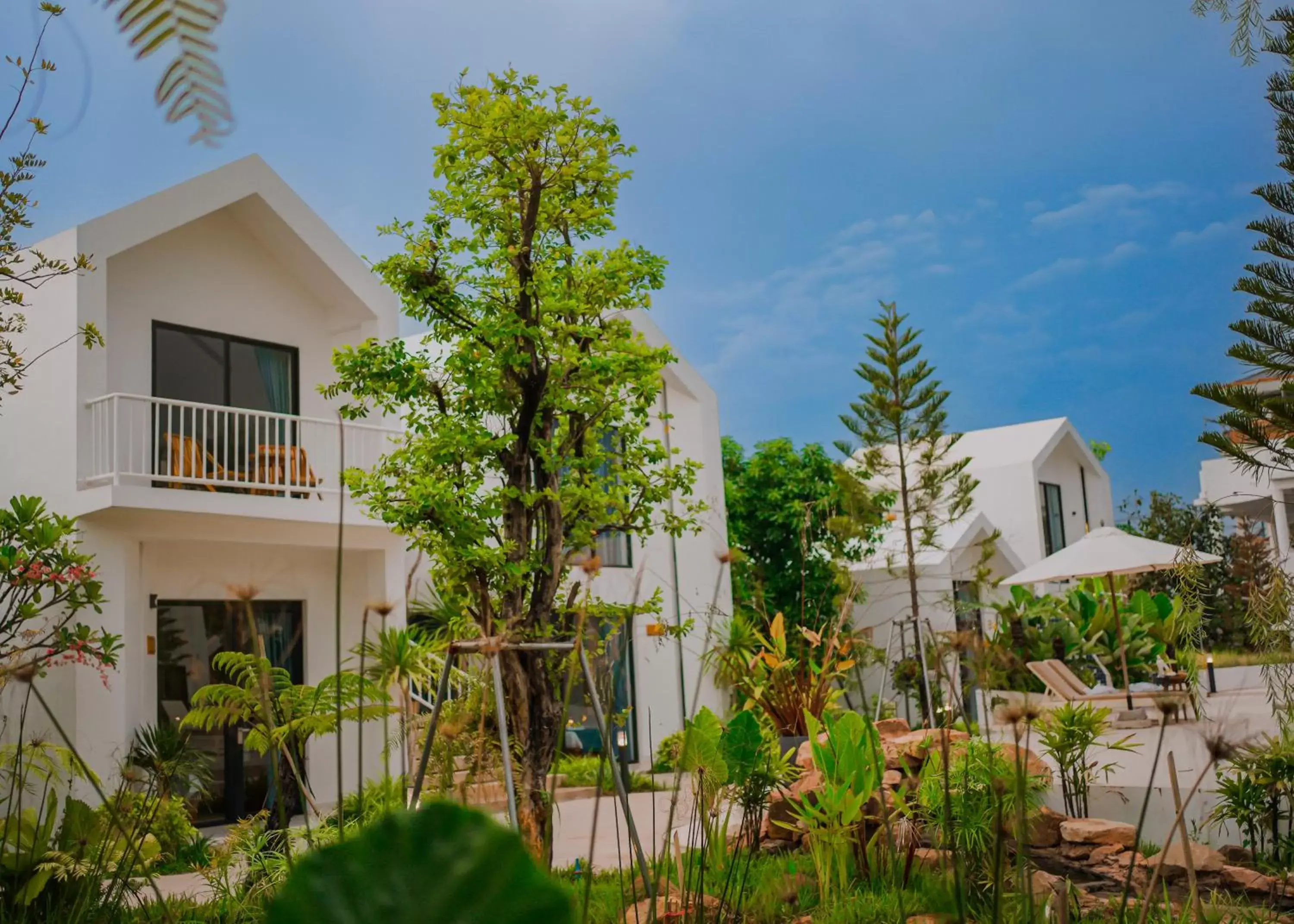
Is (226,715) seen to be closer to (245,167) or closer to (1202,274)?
(245,167)

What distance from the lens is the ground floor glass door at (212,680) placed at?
1062 centimetres

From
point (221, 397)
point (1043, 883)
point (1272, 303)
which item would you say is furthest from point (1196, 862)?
point (221, 397)

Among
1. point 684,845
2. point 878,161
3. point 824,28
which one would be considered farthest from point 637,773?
point 878,161

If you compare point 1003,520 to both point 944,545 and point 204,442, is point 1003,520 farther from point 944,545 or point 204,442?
point 204,442

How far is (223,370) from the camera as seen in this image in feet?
38.0

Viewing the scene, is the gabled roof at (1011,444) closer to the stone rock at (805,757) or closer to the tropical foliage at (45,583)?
the stone rock at (805,757)

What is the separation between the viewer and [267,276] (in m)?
12.1

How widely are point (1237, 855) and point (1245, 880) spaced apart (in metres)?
0.89

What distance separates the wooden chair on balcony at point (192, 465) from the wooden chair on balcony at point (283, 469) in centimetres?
25

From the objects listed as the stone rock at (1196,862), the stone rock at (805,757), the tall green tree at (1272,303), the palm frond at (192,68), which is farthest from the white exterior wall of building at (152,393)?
the palm frond at (192,68)

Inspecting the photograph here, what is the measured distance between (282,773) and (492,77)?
5.68m

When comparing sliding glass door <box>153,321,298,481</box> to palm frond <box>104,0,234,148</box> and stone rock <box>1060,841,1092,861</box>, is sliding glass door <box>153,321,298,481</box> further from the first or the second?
palm frond <box>104,0,234,148</box>

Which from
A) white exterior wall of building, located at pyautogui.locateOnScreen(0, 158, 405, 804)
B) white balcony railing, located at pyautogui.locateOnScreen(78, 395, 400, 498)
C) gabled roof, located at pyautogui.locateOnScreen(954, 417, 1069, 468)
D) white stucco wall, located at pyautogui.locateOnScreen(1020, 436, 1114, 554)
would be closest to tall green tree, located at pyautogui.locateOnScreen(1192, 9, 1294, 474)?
white balcony railing, located at pyautogui.locateOnScreen(78, 395, 400, 498)

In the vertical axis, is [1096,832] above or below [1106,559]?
below
